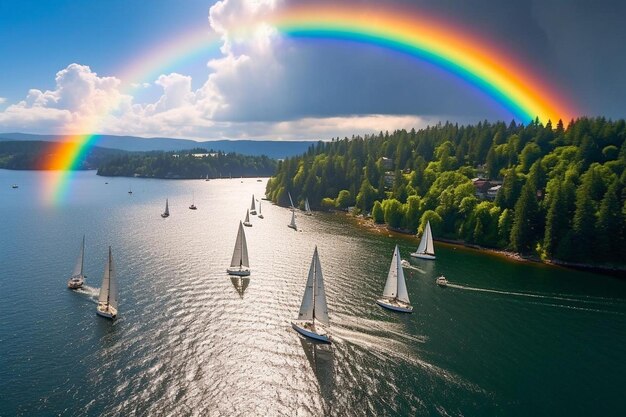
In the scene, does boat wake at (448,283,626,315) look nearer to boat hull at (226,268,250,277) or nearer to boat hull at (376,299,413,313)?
boat hull at (376,299,413,313)

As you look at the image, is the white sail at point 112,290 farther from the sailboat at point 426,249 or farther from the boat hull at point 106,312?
the sailboat at point 426,249

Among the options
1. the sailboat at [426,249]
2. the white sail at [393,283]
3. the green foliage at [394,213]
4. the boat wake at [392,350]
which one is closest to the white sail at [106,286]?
the boat wake at [392,350]

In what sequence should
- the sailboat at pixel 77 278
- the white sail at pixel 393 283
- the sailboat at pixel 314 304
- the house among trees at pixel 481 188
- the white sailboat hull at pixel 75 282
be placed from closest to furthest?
the sailboat at pixel 314 304, the white sail at pixel 393 283, the white sailboat hull at pixel 75 282, the sailboat at pixel 77 278, the house among trees at pixel 481 188

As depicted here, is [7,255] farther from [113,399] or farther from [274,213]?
[274,213]

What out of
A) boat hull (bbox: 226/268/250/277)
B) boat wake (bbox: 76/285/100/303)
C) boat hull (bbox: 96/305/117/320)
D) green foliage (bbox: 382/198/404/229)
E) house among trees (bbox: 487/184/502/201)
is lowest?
boat wake (bbox: 76/285/100/303)

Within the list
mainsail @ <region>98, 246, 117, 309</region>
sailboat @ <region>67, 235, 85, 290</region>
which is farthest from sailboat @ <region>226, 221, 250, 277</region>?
sailboat @ <region>67, 235, 85, 290</region>

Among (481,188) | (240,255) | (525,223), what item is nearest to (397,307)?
(240,255)

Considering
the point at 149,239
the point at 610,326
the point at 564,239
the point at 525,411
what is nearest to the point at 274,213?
the point at 149,239

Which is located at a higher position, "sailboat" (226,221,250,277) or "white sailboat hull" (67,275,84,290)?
"sailboat" (226,221,250,277)

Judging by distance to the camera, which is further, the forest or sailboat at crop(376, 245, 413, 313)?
the forest
